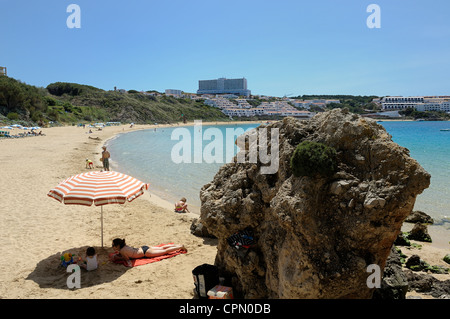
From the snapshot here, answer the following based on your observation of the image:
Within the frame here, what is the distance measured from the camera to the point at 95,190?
260 inches

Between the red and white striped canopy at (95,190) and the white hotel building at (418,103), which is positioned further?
the white hotel building at (418,103)

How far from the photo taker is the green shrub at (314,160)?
14.4 feet

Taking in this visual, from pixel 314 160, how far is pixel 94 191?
4.65 metres

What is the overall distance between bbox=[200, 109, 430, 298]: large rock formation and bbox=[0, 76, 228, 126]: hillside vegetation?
1912 inches

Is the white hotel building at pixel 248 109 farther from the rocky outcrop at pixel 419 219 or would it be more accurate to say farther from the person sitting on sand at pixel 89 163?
the rocky outcrop at pixel 419 219

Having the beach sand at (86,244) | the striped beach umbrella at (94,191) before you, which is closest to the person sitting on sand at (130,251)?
the beach sand at (86,244)

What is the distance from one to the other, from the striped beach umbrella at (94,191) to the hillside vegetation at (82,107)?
146ft

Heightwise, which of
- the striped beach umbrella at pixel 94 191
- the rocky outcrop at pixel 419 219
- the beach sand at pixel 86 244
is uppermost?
the striped beach umbrella at pixel 94 191

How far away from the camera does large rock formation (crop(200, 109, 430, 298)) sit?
158 inches

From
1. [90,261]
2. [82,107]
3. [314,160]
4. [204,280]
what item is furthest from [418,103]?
[90,261]

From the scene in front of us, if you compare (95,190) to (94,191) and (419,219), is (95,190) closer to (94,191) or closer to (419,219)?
(94,191)
